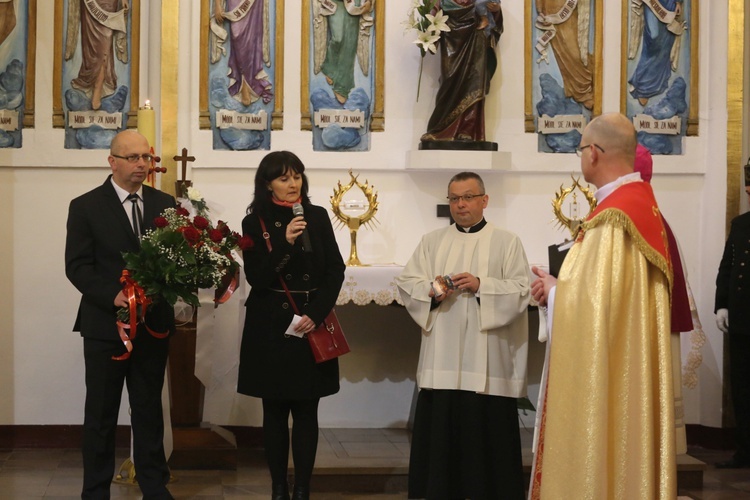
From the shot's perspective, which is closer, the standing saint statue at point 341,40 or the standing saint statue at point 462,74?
the standing saint statue at point 462,74

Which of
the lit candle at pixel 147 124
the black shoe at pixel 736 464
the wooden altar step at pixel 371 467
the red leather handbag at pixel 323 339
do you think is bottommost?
the black shoe at pixel 736 464

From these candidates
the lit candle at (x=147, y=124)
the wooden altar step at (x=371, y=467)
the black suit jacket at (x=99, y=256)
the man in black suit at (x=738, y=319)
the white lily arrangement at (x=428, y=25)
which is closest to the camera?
the black suit jacket at (x=99, y=256)

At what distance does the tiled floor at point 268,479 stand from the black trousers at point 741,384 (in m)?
0.28

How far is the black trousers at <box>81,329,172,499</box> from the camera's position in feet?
16.9

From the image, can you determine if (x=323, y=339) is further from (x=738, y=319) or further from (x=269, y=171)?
(x=738, y=319)

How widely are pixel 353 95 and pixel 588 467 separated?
4406 millimetres

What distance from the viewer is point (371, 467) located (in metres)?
6.22

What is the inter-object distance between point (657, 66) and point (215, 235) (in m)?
4.29

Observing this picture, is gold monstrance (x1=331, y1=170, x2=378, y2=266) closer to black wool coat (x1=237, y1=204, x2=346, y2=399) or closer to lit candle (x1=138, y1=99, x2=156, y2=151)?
lit candle (x1=138, y1=99, x2=156, y2=151)

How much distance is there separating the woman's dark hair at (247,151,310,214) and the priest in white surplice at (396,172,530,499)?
3.04 feet

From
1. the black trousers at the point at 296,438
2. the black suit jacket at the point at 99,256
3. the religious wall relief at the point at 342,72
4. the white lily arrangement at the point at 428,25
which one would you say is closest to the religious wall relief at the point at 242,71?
the religious wall relief at the point at 342,72

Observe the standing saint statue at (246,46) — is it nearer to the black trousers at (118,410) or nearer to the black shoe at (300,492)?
the black trousers at (118,410)

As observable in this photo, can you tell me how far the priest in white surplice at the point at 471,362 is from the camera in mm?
5398

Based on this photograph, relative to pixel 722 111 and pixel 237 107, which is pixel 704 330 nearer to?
pixel 722 111
